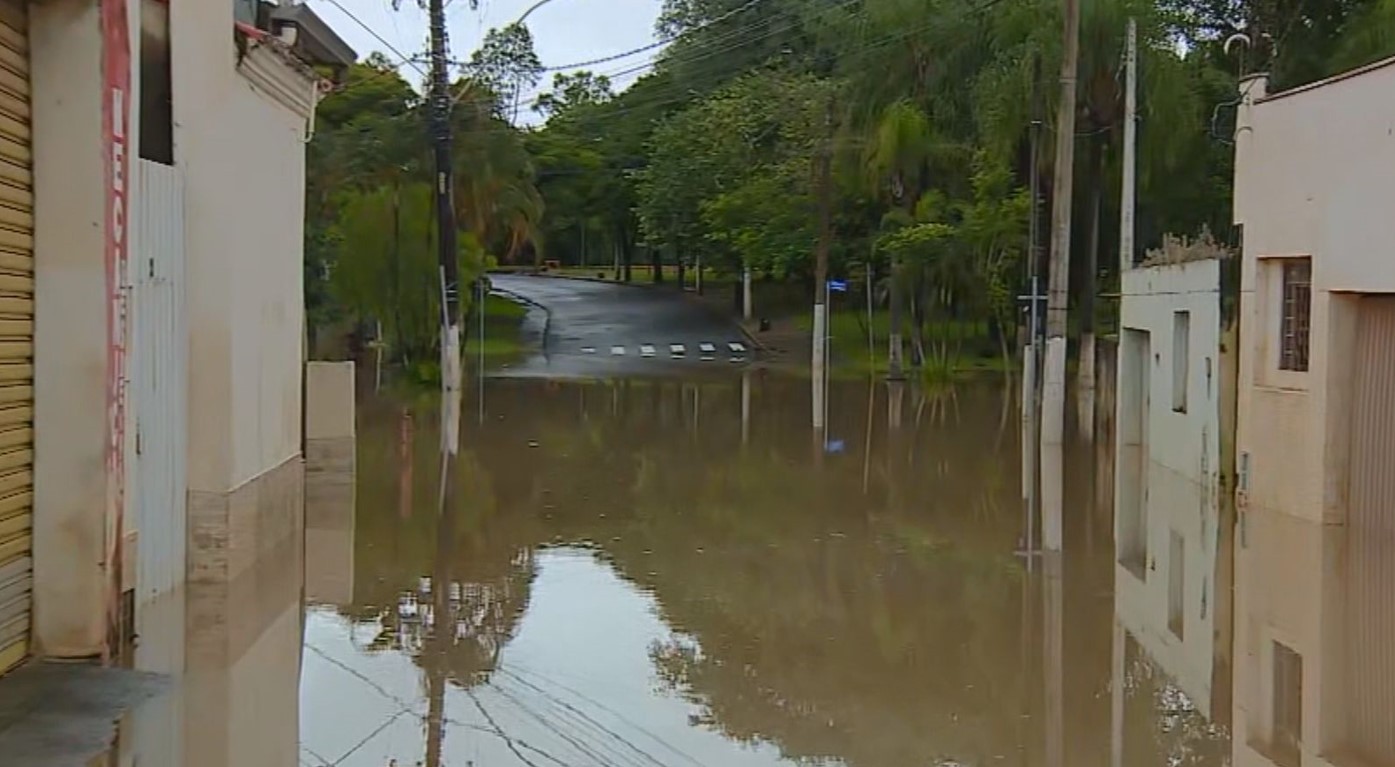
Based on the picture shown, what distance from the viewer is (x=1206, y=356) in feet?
71.9

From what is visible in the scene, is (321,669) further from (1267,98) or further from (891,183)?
(891,183)

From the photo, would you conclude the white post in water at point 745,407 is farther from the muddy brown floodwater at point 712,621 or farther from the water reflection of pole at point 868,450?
the muddy brown floodwater at point 712,621

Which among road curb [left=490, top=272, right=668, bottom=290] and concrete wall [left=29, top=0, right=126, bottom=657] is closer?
concrete wall [left=29, top=0, right=126, bottom=657]

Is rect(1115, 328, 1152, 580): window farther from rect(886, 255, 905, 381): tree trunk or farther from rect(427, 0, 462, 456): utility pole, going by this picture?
rect(886, 255, 905, 381): tree trunk

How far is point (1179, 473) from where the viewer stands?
23047 millimetres

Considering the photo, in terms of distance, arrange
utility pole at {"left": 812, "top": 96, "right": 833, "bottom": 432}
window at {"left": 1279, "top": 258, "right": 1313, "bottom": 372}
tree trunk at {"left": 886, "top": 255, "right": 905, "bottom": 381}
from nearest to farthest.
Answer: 1. window at {"left": 1279, "top": 258, "right": 1313, "bottom": 372}
2. utility pole at {"left": 812, "top": 96, "right": 833, "bottom": 432}
3. tree trunk at {"left": 886, "top": 255, "right": 905, "bottom": 381}

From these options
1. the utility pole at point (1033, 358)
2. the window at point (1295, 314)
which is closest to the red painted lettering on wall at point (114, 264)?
the utility pole at point (1033, 358)

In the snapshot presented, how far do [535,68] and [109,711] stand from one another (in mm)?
56348

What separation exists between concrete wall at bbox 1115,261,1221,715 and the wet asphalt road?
77.1ft

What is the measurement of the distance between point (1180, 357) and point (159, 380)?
49.6 feet

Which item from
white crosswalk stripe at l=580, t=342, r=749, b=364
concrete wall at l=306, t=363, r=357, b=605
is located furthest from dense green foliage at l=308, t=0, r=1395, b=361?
concrete wall at l=306, t=363, r=357, b=605

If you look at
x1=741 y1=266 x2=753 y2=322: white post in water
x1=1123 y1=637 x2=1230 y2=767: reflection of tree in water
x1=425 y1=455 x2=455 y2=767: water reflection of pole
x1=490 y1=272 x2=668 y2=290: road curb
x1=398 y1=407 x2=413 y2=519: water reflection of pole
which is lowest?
x1=1123 y1=637 x2=1230 y2=767: reflection of tree in water

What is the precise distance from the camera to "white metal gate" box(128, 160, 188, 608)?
12.1 m

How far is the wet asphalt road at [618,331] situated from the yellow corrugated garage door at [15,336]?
35842 millimetres
